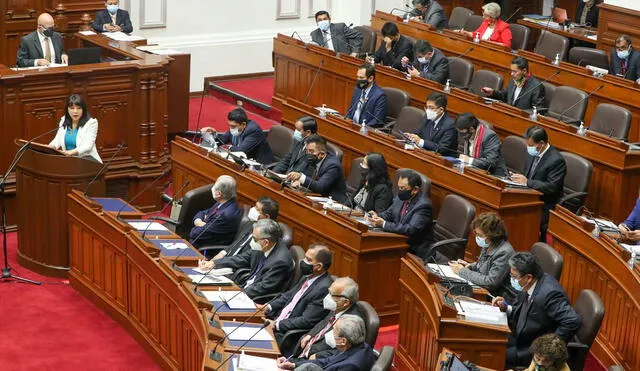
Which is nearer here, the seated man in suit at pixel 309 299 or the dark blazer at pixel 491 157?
the seated man in suit at pixel 309 299

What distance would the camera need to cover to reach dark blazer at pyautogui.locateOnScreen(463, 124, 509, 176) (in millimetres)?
9086

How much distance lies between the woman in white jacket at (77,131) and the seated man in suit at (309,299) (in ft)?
8.69

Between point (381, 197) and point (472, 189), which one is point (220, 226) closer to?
point (381, 197)

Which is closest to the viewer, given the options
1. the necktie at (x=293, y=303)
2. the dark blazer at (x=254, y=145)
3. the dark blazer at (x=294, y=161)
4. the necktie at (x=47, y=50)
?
the necktie at (x=293, y=303)

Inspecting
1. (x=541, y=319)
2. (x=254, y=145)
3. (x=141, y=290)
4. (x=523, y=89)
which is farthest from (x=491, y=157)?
(x=141, y=290)

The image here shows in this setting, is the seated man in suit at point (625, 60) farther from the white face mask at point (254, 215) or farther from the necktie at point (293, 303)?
the necktie at point (293, 303)

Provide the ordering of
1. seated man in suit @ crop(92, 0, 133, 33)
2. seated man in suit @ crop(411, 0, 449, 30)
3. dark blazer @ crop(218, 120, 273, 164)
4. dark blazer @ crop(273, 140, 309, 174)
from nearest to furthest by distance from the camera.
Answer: dark blazer @ crop(273, 140, 309, 174) → dark blazer @ crop(218, 120, 273, 164) → seated man in suit @ crop(92, 0, 133, 33) → seated man in suit @ crop(411, 0, 449, 30)

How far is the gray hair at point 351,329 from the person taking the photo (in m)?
6.11

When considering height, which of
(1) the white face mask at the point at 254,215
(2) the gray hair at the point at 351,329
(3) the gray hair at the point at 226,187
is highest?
(3) the gray hair at the point at 226,187

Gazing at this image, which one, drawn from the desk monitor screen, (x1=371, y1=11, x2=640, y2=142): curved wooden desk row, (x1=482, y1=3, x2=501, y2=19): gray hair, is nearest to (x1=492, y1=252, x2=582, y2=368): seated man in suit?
(x1=371, y1=11, x2=640, y2=142): curved wooden desk row

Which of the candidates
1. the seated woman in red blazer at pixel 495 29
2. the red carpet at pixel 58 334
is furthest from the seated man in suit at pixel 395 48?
the red carpet at pixel 58 334

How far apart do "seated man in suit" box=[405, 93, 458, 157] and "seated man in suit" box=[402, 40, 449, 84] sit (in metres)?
1.56

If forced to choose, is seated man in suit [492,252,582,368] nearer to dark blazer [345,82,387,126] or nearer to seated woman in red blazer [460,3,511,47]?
dark blazer [345,82,387,126]

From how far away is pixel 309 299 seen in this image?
6996mm
